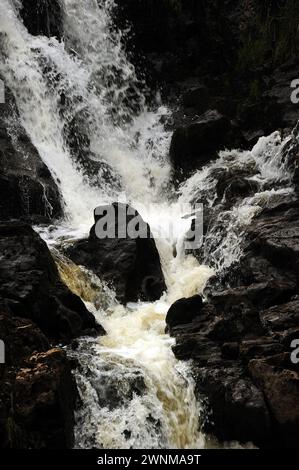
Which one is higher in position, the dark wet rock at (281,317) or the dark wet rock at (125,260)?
the dark wet rock at (125,260)

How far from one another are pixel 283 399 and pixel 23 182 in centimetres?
1009

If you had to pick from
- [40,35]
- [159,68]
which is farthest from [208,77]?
[40,35]

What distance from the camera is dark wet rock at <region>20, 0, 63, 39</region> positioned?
22.2 metres

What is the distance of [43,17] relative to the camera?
74.6 ft

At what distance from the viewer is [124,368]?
→ 9062 mm

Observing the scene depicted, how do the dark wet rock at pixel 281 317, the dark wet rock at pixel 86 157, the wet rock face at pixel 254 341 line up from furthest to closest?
the dark wet rock at pixel 86 157, the dark wet rock at pixel 281 317, the wet rock face at pixel 254 341

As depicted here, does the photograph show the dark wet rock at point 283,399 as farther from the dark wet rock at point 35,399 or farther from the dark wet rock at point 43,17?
the dark wet rock at point 43,17

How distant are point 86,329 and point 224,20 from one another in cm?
1863

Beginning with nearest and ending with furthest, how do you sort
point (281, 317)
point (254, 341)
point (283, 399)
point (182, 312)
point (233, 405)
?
1. point (283, 399)
2. point (233, 405)
3. point (254, 341)
4. point (281, 317)
5. point (182, 312)

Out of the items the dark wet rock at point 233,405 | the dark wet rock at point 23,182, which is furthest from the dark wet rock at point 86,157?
the dark wet rock at point 233,405

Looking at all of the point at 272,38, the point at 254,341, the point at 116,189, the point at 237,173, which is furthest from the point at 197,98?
the point at 254,341

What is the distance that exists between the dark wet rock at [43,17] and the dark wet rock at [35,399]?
17187 mm

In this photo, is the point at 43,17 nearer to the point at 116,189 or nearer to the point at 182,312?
the point at 116,189

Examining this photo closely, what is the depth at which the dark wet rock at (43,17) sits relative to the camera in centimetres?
2219
